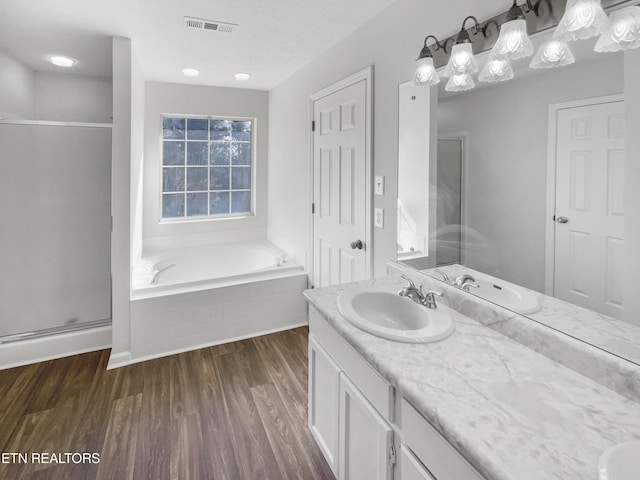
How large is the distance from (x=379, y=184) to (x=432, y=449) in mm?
1542

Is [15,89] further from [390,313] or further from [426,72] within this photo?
[390,313]

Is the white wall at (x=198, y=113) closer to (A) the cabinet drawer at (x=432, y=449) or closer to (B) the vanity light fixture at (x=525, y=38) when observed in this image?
(B) the vanity light fixture at (x=525, y=38)

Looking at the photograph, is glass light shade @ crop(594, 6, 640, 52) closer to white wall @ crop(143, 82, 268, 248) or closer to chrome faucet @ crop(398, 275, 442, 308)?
chrome faucet @ crop(398, 275, 442, 308)

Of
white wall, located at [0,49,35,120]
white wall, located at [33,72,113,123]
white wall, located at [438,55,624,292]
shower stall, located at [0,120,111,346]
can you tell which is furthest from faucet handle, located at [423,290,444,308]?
white wall, located at [33,72,113,123]

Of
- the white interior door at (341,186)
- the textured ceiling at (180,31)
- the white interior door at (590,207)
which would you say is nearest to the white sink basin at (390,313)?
the white interior door at (590,207)

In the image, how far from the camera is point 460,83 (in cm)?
148

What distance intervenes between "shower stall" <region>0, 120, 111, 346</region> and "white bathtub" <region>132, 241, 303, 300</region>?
1.45 ft

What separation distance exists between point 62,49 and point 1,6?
0.70 meters

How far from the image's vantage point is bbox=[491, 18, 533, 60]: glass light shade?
3.91 feet

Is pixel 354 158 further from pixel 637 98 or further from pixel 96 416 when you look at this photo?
pixel 96 416

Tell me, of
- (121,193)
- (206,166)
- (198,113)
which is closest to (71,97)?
(198,113)

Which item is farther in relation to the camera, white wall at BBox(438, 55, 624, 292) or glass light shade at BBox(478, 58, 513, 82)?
glass light shade at BBox(478, 58, 513, 82)

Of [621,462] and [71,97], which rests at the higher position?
[71,97]

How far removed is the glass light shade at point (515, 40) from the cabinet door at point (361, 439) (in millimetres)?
1308
